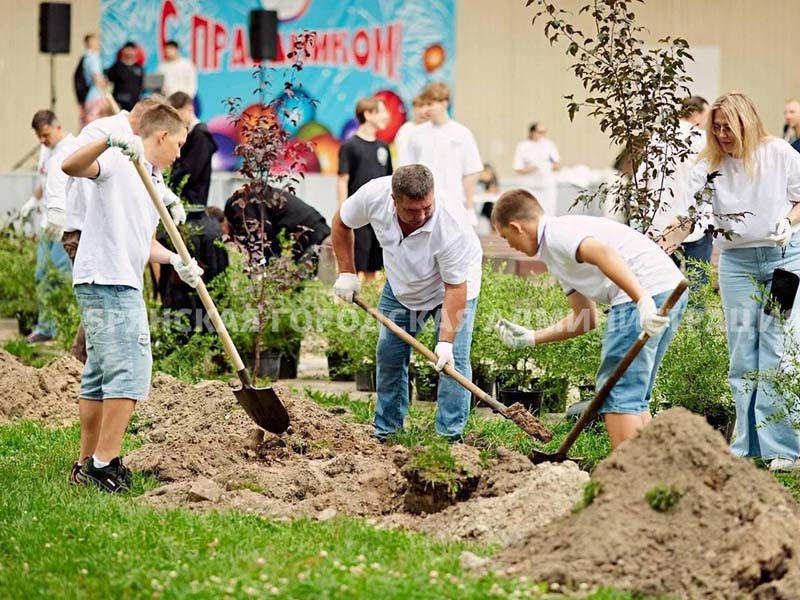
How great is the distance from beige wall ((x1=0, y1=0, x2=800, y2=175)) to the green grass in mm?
19745

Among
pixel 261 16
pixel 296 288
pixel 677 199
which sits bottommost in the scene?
pixel 296 288

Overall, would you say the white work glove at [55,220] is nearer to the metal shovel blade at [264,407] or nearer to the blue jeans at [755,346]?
the metal shovel blade at [264,407]

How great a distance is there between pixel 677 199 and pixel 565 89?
16702 millimetres

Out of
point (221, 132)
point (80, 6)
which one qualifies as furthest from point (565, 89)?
point (80, 6)

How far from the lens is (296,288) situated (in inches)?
393

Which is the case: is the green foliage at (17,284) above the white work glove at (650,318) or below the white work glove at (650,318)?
below

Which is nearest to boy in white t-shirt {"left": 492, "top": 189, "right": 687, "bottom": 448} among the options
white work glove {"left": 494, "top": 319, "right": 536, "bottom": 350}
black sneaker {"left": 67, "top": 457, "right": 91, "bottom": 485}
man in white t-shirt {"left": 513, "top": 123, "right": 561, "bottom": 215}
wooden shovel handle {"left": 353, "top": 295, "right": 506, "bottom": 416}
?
white work glove {"left": 494, "top": 319, "right": 536, "bottom": 350}

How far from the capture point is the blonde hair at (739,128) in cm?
696

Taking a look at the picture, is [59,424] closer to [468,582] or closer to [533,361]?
[533,361]

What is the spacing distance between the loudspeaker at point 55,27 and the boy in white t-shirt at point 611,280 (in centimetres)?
1322

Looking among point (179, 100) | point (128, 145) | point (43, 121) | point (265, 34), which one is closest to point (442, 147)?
point (179, 100)

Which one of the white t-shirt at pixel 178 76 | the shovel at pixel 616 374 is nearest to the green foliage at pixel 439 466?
the shovel at pixel 616 374

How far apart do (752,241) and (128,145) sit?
3.26 m

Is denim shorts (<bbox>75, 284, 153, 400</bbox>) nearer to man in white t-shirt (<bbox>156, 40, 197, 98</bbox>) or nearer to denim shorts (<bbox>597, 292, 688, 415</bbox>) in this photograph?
denim shorts (<bbox>597, 292, 688, 415</bbox>)
